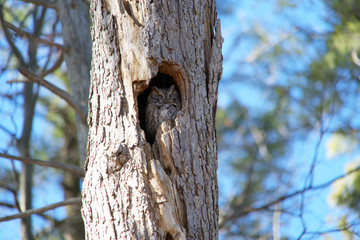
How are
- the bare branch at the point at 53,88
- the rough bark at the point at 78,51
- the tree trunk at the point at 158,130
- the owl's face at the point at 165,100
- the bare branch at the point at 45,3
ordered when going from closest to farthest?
the tree trunk at the point at 158,130 → the owl's face at the point at 165,100 → the bare branch at the point at 53,88 → the rough bark at the point at 78,51 → the bare branch at the point at 45,3

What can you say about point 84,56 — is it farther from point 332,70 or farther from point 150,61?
point 332,70

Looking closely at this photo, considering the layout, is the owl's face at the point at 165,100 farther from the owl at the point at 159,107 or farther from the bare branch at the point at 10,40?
the bare branch at the point at 10,40

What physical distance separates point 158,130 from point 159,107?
0.79 m

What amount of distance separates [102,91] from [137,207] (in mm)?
852

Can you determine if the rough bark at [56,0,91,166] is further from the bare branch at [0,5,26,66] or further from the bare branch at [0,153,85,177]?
the bare branch at [0,5,26,66]

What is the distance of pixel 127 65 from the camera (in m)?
2.83

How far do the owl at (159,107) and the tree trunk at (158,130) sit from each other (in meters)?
0.38

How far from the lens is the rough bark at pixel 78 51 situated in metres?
4.36

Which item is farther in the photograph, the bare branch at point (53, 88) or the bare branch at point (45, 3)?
the bare branch at point (45, 3)

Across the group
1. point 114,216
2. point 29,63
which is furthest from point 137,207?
point 29,63

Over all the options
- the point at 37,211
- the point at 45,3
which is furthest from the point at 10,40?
the point at 37,211

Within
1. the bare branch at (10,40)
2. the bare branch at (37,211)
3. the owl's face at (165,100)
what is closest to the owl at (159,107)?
the owl's face at (165,100)

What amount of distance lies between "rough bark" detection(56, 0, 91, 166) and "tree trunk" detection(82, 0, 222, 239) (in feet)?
4.75

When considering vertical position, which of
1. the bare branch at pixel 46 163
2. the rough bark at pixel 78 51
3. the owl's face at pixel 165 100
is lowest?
the bare branch at pixel 46 163
